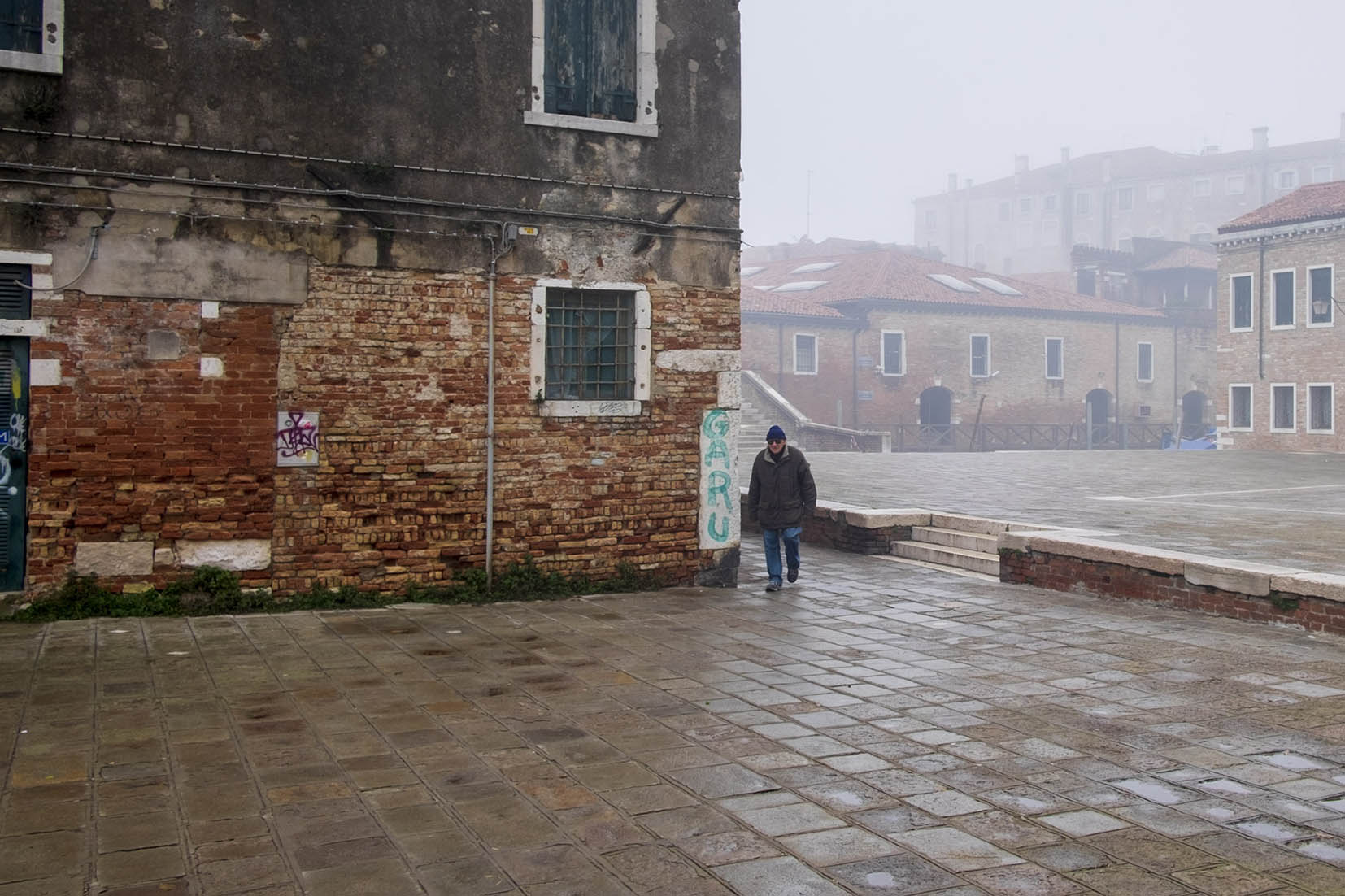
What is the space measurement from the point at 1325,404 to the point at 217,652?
33.8m

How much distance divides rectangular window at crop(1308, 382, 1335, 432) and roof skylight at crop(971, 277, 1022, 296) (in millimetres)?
14407

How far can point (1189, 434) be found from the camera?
48688 millimetres

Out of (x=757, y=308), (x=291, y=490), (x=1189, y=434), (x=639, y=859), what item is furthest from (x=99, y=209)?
(x=1189, y=434)

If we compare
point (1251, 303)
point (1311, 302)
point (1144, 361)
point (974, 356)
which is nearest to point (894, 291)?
point (974, 356)

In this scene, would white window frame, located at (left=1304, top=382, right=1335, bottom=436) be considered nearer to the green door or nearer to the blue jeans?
the blue jeans

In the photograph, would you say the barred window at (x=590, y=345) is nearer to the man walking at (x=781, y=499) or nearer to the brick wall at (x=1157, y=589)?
the man walking at (x=781, y=499)

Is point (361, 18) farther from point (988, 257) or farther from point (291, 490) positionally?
point (988, 257)

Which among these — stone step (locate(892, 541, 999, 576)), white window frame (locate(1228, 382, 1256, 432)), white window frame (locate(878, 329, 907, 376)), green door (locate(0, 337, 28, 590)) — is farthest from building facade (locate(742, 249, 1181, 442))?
green door (locate(0, 337, 28, 590))

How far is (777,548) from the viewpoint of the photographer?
1102cm

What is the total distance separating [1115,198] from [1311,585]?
68024mm

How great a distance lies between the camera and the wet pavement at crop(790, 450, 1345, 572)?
41.3ft

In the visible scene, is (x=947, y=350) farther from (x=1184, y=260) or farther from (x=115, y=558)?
(x=115, y=558)

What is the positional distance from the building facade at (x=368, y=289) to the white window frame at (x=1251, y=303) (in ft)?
96.5

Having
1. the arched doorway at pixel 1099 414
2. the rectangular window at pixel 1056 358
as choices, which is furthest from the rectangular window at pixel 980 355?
the arched doorway at pixel 1099 414
